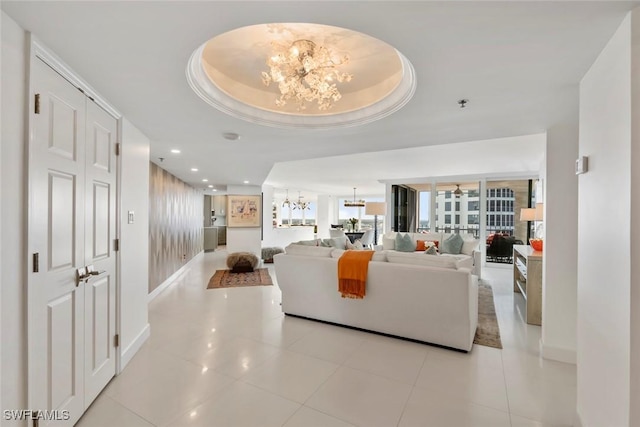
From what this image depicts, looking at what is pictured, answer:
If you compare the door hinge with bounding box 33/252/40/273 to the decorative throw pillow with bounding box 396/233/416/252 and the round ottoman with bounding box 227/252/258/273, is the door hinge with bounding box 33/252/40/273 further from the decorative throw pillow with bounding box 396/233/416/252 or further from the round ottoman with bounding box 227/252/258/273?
the decorative throw pillow with bounding box 396/233/416/252

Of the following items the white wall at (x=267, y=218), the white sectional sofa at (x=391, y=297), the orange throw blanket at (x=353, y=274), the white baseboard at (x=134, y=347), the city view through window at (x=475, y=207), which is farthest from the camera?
the white wall at (x=267, y=218)

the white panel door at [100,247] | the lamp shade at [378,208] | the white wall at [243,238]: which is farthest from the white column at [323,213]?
the white panel door at [100,247]

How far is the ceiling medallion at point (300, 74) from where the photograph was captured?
73.2 inches

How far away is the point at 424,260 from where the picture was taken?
303 centimetres

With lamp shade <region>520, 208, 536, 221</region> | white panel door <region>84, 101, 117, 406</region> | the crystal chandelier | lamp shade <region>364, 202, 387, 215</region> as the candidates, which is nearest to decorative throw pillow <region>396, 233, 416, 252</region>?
lamp shade <region>364, 202, 387, 215</region>

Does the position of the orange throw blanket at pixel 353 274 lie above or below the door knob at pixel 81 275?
below

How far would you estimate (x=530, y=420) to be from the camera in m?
1.86

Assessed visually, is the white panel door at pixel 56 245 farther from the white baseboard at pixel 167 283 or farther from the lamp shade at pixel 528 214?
the lamp shade at pixel 528 214

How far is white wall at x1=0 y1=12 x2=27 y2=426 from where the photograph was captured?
1258 millimetres

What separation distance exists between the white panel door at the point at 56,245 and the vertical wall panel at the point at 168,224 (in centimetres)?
284

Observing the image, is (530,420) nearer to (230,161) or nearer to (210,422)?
(210,422)

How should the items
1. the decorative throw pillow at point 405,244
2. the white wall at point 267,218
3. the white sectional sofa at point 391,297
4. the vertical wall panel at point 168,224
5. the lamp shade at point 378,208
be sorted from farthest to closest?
the white wall at point 267,218, the lamp shade at point 378,208, the decorative throw pillow at point 405,244, the vertical wall panel at point 168,224, the white sectional sofa at point 391,297

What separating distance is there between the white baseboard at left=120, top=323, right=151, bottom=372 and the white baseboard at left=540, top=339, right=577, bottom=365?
12.6ft

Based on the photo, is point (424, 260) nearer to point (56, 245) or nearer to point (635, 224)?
point (635, 224)
